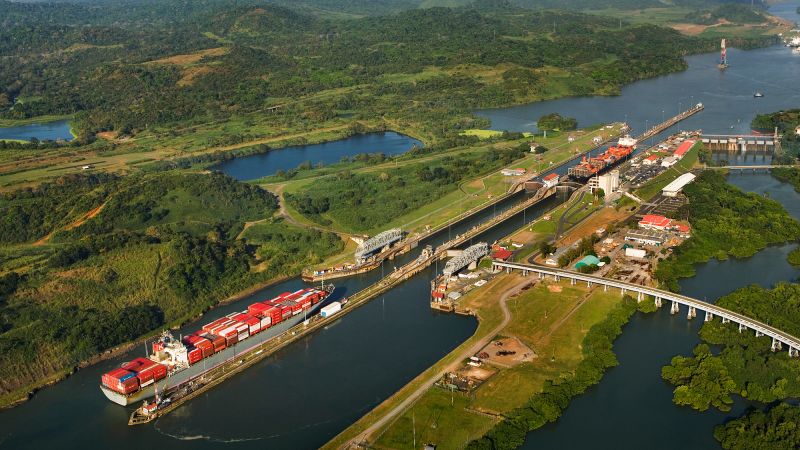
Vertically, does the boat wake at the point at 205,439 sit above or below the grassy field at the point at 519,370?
below

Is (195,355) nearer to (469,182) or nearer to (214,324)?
(214,324)

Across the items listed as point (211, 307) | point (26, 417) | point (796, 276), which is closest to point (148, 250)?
point (211, 307)

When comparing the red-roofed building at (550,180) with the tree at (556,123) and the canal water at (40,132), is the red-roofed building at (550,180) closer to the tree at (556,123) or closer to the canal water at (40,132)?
the tree at (556,123)

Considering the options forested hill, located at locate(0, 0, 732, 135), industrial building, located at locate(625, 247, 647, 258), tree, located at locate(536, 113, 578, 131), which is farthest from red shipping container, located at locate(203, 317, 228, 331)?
forested hill, located at locate(0, 0, 732, 135)

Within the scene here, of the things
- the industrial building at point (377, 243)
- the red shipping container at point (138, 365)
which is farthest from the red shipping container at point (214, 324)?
the industrial building at point (377, 243)

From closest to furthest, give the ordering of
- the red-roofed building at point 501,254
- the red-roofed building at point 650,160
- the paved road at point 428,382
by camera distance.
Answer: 1. the paved road at point 428,382
2. the red-roofed building at point 501,254
3. the red-roofed building at point 650,160

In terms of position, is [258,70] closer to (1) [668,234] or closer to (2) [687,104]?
(2) [687,104]

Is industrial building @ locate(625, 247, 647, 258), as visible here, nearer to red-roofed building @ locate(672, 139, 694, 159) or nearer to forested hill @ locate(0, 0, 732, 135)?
red-roofed building @ locate(672, 139, 694, 159)
